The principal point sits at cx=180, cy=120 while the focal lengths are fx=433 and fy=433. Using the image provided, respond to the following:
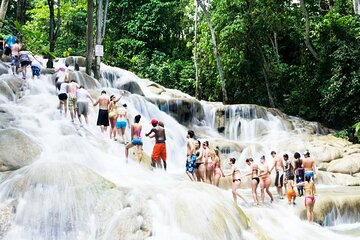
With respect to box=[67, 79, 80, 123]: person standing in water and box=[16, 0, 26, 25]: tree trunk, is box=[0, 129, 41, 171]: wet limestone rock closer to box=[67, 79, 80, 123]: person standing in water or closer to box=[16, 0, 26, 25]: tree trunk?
box=[67, 79, 80, 123]: person standing in water

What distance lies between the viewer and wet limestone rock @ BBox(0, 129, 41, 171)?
10.0 metres

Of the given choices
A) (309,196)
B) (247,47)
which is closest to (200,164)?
(309,196)

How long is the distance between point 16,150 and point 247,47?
64.4 ft

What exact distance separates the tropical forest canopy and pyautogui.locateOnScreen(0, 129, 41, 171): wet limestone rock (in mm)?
9992

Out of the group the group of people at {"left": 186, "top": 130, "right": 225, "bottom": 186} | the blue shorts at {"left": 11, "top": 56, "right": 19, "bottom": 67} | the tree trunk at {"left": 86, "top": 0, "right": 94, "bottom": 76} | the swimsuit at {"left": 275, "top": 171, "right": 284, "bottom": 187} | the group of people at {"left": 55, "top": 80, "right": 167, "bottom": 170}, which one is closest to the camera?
the group of people at {"left": 186, "top": 130, "right": 225, "bottom": 186}

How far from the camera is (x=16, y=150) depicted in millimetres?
10391

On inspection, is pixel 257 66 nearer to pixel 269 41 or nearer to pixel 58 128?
pixel 269 41

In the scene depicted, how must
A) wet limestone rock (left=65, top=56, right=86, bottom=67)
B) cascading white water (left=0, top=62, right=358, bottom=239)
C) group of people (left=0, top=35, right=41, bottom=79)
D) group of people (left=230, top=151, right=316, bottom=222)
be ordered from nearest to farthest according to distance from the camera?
cascading white water (left=0, top=62, right=358, bottom=239)
group of people (left=230, top=151, right=316, bottom=222)
group of people (left=0, top=35, right=41, bottom=79)
wet limestone rock (left=65, top=56, right=86, bottom=67)

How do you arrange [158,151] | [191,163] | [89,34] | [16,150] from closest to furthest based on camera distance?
[16,150] → [191,163] → [158,151] → [89,34]

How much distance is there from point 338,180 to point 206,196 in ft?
29.6

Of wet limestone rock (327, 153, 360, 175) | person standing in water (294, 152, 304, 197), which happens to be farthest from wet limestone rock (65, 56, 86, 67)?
person standing in water (294, 152, 304, 197)

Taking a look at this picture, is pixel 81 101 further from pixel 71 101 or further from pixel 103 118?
pixel 103 118

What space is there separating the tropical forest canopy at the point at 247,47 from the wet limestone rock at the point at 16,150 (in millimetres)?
9992

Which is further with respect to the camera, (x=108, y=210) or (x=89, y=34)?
(x=89, y=34)
